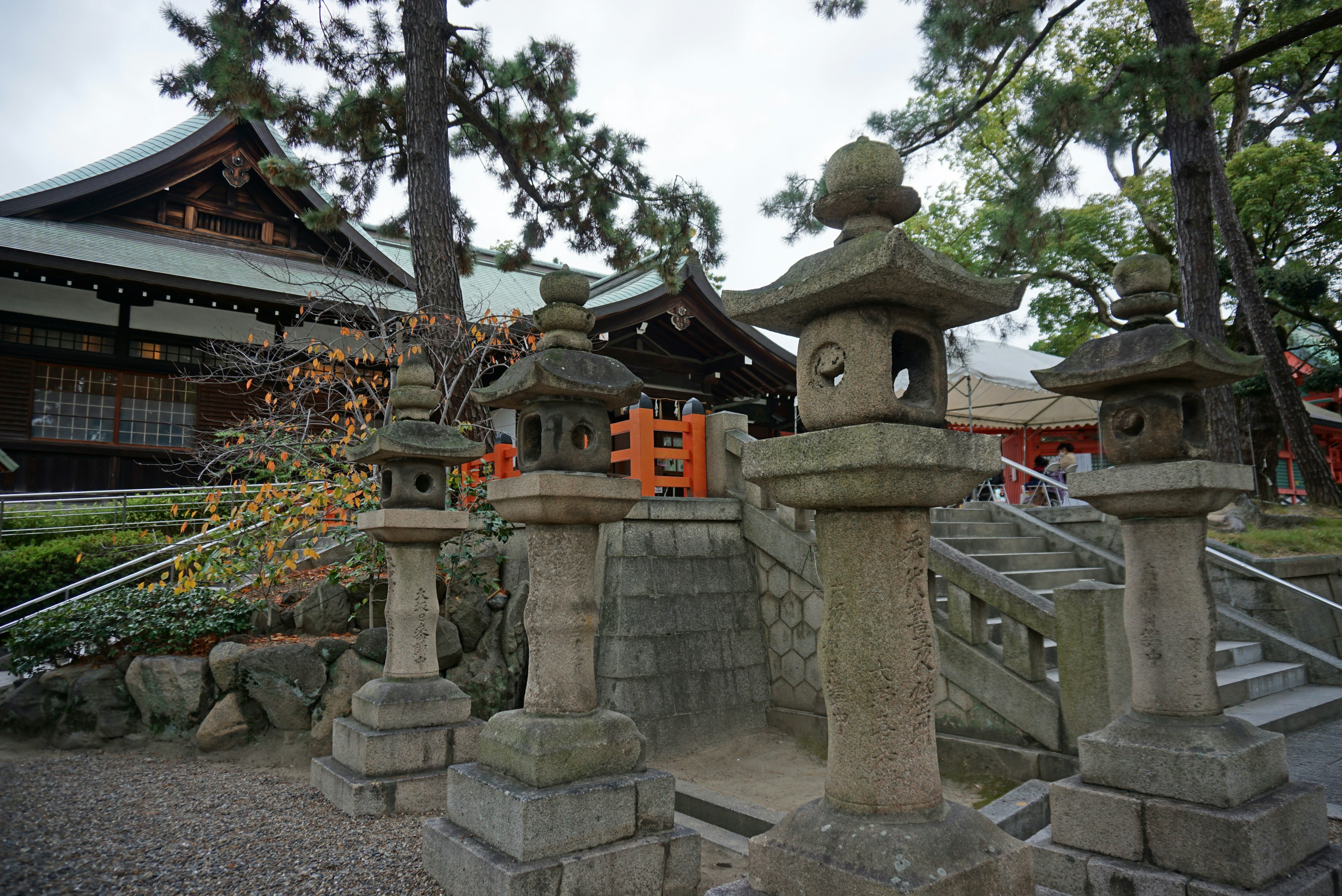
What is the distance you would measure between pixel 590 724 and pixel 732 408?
41.6 feet

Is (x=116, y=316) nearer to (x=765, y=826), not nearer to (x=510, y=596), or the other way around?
(x=510, y=596)

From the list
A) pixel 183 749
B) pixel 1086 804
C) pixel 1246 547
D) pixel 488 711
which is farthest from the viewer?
pixel 1246 547

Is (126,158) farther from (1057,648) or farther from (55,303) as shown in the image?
(1057,648)

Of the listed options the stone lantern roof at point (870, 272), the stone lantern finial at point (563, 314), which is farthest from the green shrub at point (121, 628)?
the stone lantern roof at point (870, 272)

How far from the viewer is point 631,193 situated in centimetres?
1021

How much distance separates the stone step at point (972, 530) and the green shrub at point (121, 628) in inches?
271

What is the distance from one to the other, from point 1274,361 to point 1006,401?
4880mm

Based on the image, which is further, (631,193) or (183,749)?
(631,193)

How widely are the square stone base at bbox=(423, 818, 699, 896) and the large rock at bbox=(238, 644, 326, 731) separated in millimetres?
2690

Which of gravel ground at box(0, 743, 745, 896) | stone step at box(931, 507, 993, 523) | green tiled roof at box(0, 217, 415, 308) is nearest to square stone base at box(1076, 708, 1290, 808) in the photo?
gravel ground at box(0, 743, 745, 896)

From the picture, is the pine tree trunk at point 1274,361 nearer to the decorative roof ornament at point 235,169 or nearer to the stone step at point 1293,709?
the stone step at point 1293,709

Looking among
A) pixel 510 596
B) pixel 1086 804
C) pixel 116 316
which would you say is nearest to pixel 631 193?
pixel 510 596

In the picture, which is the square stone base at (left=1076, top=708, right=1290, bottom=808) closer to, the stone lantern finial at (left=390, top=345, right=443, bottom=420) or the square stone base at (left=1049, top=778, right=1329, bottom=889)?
the square stone base at (left=1049, top=778, right=1329, bottom=889)

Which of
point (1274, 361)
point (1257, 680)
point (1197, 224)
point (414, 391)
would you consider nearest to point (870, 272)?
point (414, 391)
